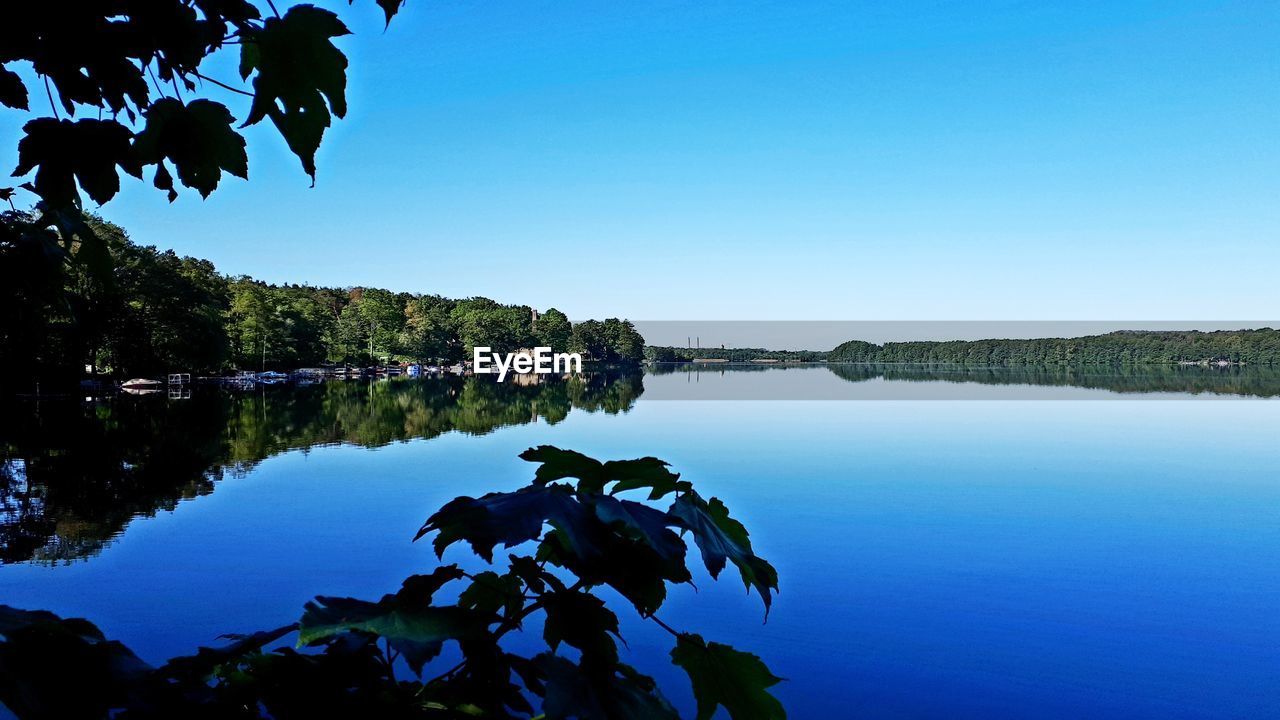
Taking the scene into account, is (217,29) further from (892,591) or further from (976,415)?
(976,415)

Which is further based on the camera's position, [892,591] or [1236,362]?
[1236,362]

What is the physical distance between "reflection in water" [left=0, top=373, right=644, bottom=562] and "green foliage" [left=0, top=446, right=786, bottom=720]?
12.4 metres

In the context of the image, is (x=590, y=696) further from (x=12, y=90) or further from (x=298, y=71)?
(x=12, y=90)

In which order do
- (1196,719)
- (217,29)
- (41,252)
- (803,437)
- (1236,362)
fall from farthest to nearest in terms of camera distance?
1. (1236,362)
2. (803,437)
3. (1196,719)
4. (41,252)
5. (217,29)

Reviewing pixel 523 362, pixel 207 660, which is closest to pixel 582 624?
pixel 207 660

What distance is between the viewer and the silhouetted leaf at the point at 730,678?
115 centimetres

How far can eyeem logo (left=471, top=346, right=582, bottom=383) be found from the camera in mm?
104875

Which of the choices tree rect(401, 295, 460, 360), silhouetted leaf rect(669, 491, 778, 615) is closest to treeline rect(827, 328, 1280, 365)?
tree rect(401, 295, 460, 360)

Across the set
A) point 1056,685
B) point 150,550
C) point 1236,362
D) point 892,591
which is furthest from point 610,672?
point 1236,362

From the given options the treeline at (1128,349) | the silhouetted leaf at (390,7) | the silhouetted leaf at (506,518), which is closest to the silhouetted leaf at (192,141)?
the silhouetted leaf at (390,7)

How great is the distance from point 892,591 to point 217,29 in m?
10.2

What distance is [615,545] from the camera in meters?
1.01

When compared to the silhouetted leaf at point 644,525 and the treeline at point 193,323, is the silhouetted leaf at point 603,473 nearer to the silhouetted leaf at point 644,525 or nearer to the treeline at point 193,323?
the silhouetted leaf at point 644,525

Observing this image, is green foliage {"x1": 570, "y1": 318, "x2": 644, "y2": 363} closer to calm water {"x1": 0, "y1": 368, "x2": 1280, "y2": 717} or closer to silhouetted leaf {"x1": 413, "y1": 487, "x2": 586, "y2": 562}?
calm water {"x1": 0, "y1": 368, "x2": 1280, "y2": 717}
